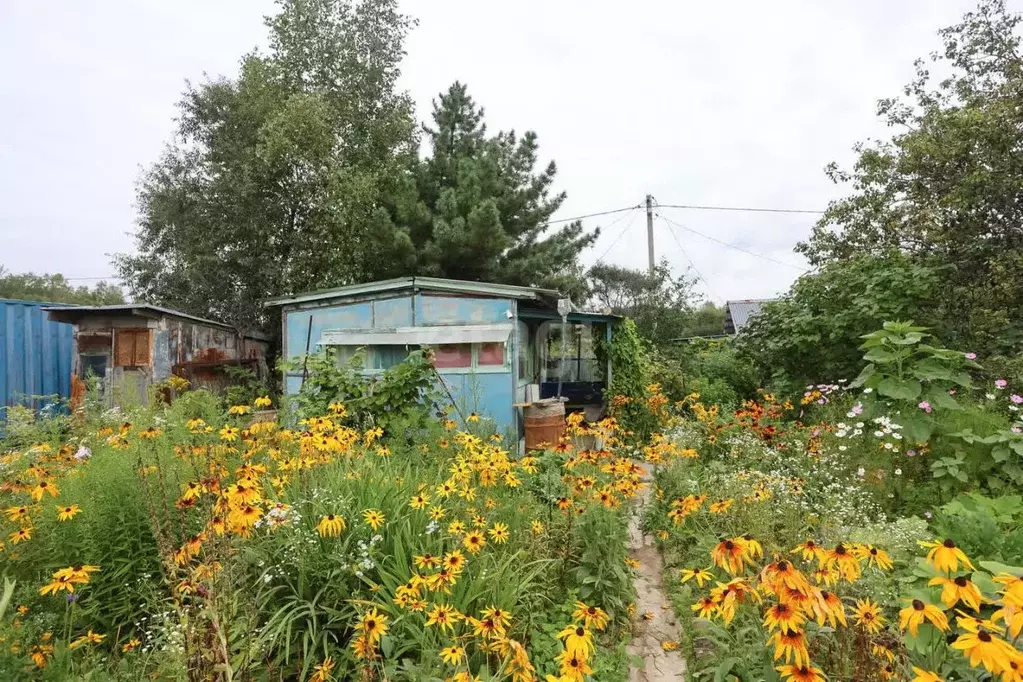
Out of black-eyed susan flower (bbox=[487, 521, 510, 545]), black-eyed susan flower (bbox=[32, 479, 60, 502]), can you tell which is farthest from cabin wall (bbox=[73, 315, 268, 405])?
black-eyed susan flower (bbox=[487, 521, 510, 545])

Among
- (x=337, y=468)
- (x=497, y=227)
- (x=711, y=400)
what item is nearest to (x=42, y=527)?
(x=337, y=468)

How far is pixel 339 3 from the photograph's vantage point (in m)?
13.0

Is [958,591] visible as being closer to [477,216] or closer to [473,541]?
[473,541]

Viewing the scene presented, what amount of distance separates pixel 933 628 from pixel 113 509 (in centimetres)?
287

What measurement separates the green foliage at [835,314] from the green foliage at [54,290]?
81.1 feet

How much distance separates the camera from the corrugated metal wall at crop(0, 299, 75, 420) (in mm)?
7840

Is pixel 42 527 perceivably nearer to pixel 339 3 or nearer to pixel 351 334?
pixel 351 334

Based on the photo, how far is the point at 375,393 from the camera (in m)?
4.92

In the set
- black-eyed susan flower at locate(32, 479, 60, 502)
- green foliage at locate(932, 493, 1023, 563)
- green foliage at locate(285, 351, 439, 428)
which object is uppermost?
green foliage at locate(285, 351, 439, 428)

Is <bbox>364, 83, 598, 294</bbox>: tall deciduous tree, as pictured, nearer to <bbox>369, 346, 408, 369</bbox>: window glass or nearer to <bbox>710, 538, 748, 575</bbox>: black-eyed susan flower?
<bbox>369, 346, 408, 369</bbox>: window glass

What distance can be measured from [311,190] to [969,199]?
1115 cm

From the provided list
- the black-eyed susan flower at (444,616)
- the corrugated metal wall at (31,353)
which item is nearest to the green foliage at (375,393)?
the black-eyed susan flower at (444,616)

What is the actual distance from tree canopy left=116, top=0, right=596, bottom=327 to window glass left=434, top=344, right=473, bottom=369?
5194 millimetres

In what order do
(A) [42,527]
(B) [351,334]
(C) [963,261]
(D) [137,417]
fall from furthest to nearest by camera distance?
(B) [351,334] → (C) [963,261] → (D) [137,417] → (A) [42,527]
